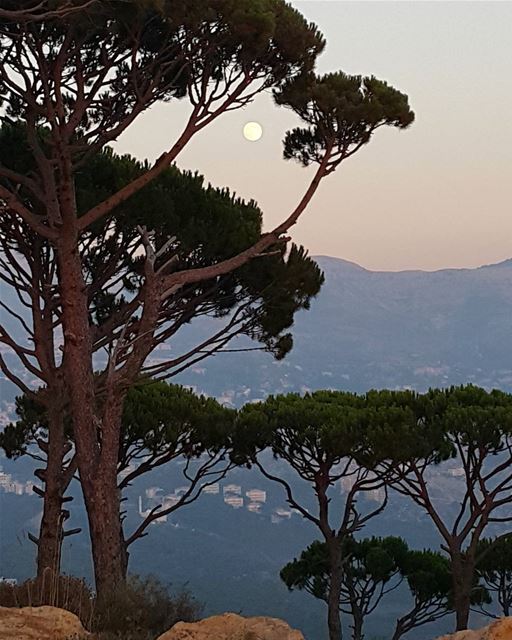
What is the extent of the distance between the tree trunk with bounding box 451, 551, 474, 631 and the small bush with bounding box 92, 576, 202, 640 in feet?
24.1

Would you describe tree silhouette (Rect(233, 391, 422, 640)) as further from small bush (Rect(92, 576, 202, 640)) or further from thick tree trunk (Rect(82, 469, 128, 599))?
small bush (Rect(92, 576, 202, 640))

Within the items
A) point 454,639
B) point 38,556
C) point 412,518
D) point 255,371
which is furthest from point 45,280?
point 255,371

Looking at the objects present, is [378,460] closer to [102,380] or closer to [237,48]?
[102,380]

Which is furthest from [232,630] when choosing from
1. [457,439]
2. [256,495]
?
[256,495]

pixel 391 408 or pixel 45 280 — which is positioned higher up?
pixel 45 280

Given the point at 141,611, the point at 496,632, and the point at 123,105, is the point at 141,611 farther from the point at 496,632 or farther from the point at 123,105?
the point at 123,105

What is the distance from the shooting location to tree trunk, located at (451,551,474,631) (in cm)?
1436

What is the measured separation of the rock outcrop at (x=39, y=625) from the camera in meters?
6.06

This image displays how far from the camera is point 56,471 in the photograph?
38.3ft

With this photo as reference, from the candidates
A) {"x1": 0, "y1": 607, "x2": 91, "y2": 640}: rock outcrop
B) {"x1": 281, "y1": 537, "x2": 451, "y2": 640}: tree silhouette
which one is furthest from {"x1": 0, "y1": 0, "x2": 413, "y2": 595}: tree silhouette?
{"x1": 281, "y1": 537, "x2": 451, "y2": 640}: tree silhouette

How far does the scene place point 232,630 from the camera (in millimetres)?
6352

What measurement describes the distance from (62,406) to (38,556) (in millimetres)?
2013

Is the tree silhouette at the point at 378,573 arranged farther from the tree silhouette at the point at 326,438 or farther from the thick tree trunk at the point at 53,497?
the thick tree trunk at the point at 53,497

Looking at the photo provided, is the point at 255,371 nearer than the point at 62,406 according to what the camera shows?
No
